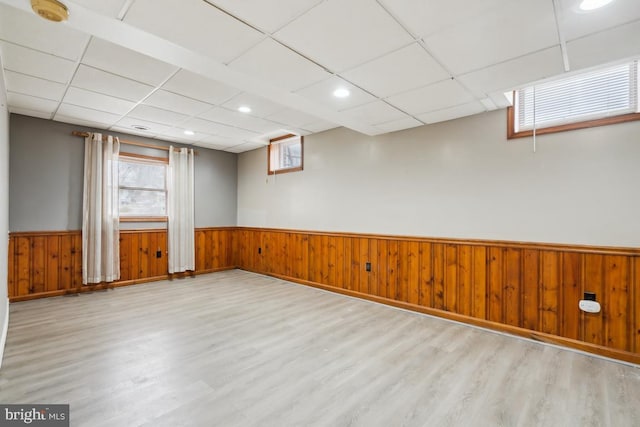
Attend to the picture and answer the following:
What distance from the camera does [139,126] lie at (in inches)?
185

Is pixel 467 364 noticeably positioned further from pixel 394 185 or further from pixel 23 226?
pixel 23 226

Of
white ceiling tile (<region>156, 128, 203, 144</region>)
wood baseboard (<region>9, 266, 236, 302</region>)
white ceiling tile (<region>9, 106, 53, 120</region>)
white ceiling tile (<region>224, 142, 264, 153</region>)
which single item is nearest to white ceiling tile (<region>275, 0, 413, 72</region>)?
white ceiling tile (<region>156, 128, 203, 144</region>)

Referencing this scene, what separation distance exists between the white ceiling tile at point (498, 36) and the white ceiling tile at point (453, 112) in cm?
87

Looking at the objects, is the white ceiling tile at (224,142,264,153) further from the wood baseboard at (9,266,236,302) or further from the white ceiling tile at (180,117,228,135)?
the wood baseboard at (9,266,236,302)

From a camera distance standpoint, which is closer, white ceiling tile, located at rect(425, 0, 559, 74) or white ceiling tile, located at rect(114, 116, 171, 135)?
white ceiling tile, located at rect(425, 0, 559, 74)

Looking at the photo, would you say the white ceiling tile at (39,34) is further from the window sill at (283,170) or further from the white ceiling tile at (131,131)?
the window sill at (283,170)

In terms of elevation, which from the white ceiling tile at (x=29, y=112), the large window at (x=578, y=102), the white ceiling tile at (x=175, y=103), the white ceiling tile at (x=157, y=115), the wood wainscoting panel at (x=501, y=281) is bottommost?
the wood wainscoting panel at (x=501, y=281)

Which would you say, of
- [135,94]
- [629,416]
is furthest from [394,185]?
[135,94]

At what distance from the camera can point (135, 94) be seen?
339cm

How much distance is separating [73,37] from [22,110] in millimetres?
2688

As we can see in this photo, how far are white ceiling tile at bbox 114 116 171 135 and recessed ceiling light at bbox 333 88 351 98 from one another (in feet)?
9.70

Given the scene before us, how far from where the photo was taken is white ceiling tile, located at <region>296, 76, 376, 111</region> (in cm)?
287

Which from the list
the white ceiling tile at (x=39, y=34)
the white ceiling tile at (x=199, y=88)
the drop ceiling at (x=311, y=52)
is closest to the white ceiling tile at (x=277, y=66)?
the drop ceiling at (x=311, y=52)

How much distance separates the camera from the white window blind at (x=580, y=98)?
268 centimetres
